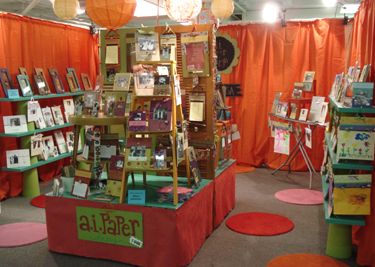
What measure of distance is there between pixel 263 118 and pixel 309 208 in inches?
82.3

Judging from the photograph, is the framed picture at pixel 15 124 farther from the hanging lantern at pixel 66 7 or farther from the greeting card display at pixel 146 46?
the greeting card display at pixel 146 46

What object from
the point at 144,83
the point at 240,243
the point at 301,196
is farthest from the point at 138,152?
the point at 301,196

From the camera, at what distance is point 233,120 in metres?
6.42

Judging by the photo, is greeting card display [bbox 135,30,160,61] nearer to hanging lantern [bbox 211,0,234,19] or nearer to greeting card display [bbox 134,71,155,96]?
greeting card display [bbox 134,71,155,96]

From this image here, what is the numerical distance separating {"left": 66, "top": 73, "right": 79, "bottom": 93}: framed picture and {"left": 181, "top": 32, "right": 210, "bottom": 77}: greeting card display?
2876 mm

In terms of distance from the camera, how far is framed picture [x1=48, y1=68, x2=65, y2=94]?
561 centimetres

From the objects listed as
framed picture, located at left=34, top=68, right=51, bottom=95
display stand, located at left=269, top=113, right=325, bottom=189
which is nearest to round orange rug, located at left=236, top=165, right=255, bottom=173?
display stand, located at left=269, top=113, right=325, bottom=189

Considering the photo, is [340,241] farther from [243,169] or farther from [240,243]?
[243,169]

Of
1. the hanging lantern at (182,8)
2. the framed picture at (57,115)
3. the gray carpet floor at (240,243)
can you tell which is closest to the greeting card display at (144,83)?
the hanging lantern at (182,8)

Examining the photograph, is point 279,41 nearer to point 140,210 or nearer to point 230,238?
point 230,238

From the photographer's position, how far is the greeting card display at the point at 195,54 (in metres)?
3.48

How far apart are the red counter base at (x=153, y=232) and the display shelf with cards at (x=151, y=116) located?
174 millimetres

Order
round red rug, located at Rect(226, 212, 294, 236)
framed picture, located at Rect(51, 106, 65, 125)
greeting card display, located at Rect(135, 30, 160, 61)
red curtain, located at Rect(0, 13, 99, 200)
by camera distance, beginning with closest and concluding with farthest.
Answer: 1. greeting card display, located at Rect(135, 30, 160, 61)
2. round red rug, located at Rect(226, 212, 294, 236)
3. red curtain, located at Rect(0, 13, 99, 200)
4. framed picture, located at Rect(51, 106, 65, 125)

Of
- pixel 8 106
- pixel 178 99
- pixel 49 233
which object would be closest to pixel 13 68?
pixel 8 106
